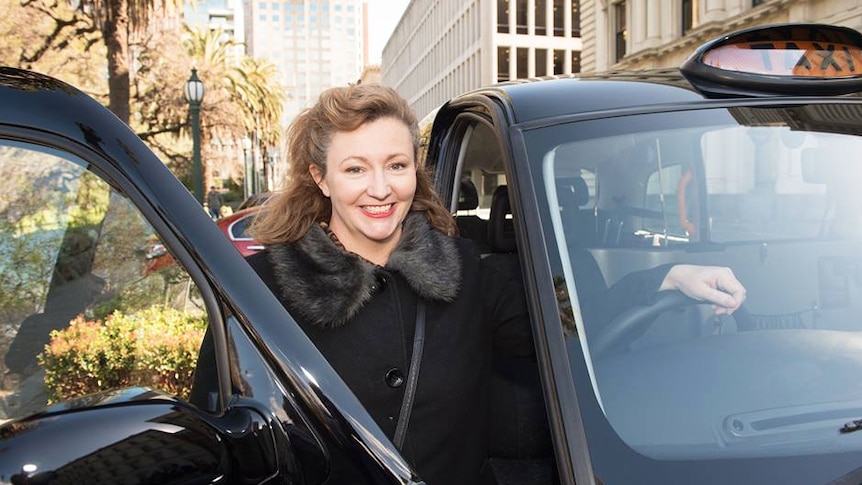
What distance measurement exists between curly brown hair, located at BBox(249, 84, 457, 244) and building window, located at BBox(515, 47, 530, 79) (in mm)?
52041

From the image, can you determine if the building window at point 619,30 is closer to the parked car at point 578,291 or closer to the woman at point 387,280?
the parked car at point 578,291

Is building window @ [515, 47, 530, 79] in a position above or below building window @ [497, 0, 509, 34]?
below

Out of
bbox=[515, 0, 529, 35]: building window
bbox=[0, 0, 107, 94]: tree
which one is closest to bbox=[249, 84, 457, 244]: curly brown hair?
bbox=[0, 0, 107, 94]: tree

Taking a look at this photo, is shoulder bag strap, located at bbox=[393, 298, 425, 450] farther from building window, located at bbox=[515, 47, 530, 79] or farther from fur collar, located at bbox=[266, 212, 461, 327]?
building window, located at bbox=[515, 47, 530, 79]

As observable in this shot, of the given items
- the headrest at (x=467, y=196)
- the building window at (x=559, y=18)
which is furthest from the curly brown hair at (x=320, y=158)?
the building window at (x=559, y=18)

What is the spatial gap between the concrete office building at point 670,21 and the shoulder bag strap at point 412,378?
57.7ft

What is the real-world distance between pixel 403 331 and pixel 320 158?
52 cm

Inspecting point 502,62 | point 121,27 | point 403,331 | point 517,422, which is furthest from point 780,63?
point 502,62

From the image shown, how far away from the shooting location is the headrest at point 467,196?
350 centimetres

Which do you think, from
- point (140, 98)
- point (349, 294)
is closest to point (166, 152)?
point (140, 98)

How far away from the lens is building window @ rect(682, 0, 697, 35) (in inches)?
948

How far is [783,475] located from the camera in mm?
1231

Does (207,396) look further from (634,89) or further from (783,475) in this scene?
(634,89)

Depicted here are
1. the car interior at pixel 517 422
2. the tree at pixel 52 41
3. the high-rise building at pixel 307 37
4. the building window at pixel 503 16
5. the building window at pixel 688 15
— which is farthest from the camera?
the high-rise building at pixel 307 37
